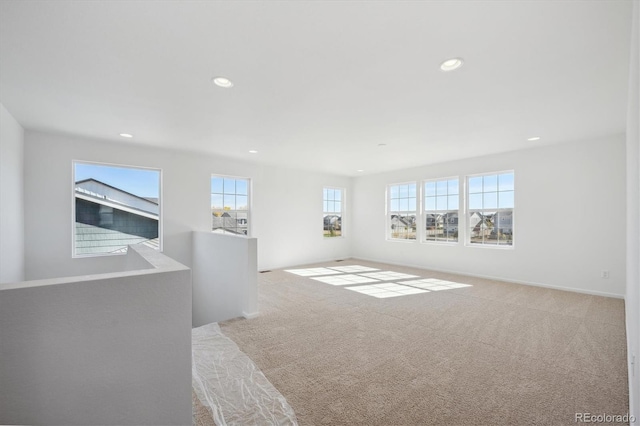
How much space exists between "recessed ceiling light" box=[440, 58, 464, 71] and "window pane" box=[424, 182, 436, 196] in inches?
183

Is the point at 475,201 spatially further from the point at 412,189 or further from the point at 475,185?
the point at 412,189

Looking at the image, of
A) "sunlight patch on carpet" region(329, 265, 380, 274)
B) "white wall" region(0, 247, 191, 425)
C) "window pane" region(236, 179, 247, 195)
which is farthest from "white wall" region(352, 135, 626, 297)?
"white wall" region(0, 247, 191, 425)

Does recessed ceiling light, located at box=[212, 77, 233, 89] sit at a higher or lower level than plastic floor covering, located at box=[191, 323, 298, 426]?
higher

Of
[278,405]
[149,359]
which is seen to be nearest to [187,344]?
[149,359]

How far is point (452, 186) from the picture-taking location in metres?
6.36

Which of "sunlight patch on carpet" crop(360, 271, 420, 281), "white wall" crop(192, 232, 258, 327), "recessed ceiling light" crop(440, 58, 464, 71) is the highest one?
"recessed ceiling light" crop(440, 58, 464, 71)

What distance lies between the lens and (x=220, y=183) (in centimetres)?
598

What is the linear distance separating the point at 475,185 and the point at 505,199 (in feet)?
2.14

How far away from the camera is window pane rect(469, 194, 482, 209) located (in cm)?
593

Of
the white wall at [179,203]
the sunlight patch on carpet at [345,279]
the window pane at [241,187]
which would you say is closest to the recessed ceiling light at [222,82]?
the white wall at [179,203]

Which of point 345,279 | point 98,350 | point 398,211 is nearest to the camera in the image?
point 98,350

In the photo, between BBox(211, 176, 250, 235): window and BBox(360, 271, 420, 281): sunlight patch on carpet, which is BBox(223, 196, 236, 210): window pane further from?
BBox(360, 271, 420, 281): sunlight patch on carpet

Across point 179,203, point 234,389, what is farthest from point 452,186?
point 234,389

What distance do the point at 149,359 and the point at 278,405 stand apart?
97 cm
